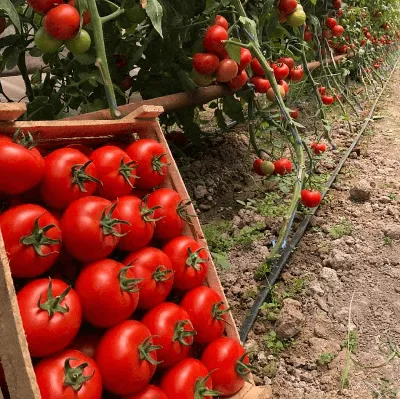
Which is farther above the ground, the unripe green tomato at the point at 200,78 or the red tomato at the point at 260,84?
the unripe green tomato at the point at 200,78

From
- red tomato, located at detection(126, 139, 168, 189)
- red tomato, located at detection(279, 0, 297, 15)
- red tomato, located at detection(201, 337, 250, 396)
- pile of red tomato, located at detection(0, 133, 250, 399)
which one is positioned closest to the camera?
pile of red tomato, located at detection(0, 133, 250, 399)

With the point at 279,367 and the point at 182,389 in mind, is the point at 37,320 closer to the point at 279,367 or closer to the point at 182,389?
the point at 182,389

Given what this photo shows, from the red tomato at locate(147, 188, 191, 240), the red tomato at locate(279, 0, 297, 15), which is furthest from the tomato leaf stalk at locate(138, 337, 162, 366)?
the red tomato at locate(279, 0, 297, 15)

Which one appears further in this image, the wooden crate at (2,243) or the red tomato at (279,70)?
the red tomato at (279,70)

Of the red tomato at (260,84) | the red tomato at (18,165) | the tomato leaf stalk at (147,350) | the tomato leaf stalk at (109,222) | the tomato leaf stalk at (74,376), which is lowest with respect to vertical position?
the red tomato at (260,84)

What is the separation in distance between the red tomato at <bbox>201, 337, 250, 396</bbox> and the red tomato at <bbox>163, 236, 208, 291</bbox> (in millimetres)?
159

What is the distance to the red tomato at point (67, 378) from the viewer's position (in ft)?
2.55

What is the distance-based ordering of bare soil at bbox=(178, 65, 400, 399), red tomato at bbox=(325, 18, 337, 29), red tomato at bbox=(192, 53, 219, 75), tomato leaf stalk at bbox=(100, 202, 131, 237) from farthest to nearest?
red tomato at bbox=(325, 18, 337, 29) → red tomato at bbox=(192, 53, 219, 75) → bare soil at bbox=(178, 65, 400, 399) → tomato leaf stalk at bbox=(100, 202, 131, 237)

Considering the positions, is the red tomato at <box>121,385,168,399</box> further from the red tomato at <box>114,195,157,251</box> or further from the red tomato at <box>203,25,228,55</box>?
the red tomato at <box>203,25,228,55</box>

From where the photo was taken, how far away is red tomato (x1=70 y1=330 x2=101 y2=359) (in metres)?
0.94

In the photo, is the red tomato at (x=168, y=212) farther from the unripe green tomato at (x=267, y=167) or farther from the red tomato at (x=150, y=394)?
the unripe green tomato at (x=267, y=167)

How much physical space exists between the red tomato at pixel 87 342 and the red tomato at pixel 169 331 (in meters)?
0.11

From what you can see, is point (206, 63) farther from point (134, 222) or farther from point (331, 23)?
point (331, 23)

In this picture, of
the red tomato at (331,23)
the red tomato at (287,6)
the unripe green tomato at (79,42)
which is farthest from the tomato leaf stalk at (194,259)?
the red tomato at (331,23)
